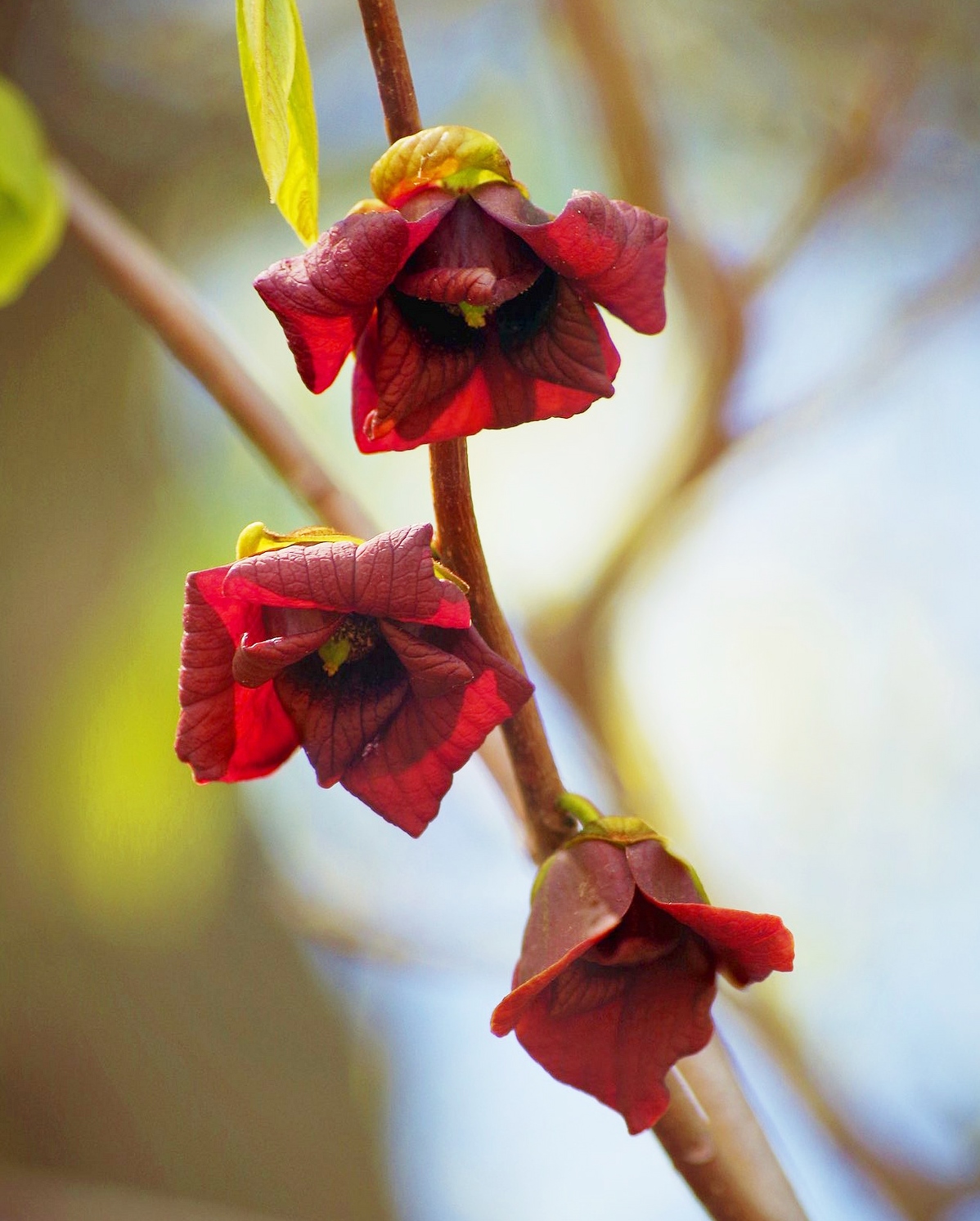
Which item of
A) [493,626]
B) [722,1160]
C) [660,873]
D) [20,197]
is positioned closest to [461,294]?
[493,626]

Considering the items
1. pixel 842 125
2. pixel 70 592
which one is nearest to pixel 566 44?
pixel 842 125

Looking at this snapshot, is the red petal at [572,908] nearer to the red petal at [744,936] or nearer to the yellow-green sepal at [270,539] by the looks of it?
the red petal at [744,936]

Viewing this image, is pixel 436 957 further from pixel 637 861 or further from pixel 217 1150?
pixel 637 861

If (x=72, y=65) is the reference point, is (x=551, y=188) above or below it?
below

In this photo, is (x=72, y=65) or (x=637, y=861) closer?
(x=637, y=861)

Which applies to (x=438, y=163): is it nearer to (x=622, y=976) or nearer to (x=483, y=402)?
(x=483, y=402)

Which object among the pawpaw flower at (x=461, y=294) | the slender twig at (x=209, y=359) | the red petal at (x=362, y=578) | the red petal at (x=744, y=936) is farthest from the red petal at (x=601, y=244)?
the slender twig at (x=209, y=359)
